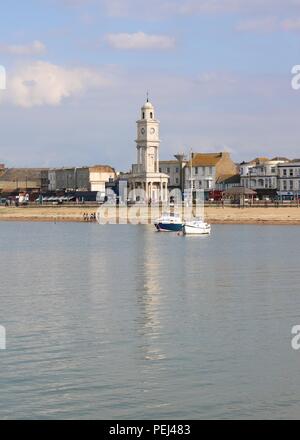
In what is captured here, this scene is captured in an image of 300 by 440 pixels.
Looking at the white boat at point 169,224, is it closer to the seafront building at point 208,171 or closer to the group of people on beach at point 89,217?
the group of people on beach at point 89,217

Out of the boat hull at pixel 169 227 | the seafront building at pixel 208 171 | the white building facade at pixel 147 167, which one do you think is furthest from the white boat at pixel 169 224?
the seafront building at pixel 208 171

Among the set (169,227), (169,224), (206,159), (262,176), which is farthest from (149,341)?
(206,159)

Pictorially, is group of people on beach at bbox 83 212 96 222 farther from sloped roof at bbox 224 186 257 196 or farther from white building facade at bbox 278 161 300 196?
white building facade at bbox 278 161 300 196

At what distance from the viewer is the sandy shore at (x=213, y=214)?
423 ft

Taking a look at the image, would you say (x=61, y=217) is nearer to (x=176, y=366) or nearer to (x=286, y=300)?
(x=286, y=300)

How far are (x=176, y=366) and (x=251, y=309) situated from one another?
1168 centimetres

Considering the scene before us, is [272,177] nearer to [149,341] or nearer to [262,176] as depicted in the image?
[262,176]

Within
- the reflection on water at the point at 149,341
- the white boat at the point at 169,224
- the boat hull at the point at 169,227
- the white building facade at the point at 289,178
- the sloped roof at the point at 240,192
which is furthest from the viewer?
the white building facade at the point at 289,178

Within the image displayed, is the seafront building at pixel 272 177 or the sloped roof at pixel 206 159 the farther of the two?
the sloped roof at pixel 206 159

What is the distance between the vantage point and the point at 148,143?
172125 millimetres

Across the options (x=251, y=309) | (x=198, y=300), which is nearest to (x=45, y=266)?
(x=198, y=300)

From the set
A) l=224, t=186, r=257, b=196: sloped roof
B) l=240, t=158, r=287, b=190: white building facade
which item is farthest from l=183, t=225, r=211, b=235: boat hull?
l=240, t=158, r=287, b=190: white building facade

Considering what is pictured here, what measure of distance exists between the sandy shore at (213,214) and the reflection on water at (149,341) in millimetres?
66897

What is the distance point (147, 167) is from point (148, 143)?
472cm
